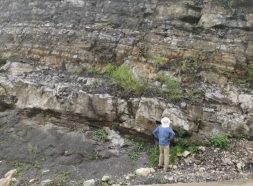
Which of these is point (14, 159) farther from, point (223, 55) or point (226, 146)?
point (223, 55)

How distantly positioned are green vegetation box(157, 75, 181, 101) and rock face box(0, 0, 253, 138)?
0.46 feet

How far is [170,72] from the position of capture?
10359 millimetres

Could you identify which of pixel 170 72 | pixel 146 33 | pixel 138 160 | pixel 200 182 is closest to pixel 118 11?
pixel 146 33

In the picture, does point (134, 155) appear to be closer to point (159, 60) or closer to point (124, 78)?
point (124, 78)

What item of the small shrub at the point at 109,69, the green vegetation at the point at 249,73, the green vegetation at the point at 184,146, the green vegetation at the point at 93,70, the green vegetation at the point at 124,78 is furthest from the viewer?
the green vegetation at the point at 93,70

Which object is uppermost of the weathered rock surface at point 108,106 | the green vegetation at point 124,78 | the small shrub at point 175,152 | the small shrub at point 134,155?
the green vegetation at point 124,78

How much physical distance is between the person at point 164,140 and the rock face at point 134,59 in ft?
2.40

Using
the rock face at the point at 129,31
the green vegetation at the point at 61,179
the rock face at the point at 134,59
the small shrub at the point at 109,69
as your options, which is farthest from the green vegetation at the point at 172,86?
the green vegetation at the point at 61,179

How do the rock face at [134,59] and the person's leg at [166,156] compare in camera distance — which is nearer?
the person's leg at [166,156]

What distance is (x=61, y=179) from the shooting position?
8.54m

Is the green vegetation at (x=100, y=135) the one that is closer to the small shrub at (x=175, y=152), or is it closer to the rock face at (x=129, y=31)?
the small shrub at (x=175, y=152)

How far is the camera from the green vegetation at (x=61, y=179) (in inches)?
329

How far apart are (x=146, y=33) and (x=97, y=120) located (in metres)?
2.92

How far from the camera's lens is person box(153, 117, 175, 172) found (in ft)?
27.7
